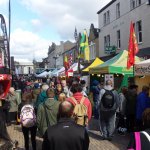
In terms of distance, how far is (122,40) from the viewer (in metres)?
29.8

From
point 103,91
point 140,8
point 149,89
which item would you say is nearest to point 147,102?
point 149,89

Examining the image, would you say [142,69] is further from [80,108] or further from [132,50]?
[80,108]

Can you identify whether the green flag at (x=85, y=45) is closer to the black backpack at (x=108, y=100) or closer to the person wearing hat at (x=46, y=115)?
the black backpack at (x=108, y=100)

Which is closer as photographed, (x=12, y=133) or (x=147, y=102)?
(x=147, y=102)

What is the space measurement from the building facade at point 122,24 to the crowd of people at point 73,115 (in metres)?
11.4

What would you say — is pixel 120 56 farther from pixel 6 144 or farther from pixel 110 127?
pixel 6 144

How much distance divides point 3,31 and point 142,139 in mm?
4659

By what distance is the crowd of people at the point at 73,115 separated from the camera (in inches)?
164

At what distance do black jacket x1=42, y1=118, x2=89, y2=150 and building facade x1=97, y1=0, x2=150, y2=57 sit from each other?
20.0 metres

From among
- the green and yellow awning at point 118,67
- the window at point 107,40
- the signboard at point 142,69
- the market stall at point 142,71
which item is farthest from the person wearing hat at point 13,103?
the window at point 107,40

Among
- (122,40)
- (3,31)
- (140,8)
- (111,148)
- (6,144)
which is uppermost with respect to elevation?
(140,8)

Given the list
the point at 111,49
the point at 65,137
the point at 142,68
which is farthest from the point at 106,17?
the point at 65,137

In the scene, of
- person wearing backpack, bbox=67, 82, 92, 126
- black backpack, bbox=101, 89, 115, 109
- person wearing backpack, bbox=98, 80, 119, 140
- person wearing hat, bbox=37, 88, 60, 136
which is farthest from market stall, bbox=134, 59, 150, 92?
person wearing hat, bbox=37, 88, 60, 136

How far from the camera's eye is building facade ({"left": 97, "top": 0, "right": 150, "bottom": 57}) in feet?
82.4
